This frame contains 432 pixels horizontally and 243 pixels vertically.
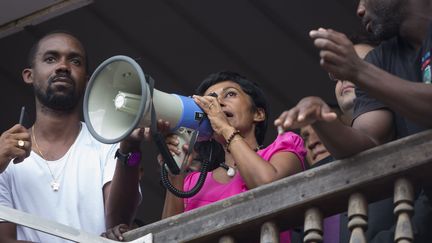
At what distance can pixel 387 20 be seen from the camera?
6.59 meters

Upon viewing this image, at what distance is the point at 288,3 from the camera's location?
8.51 m

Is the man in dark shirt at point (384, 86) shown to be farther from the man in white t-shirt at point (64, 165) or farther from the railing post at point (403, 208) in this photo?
the man in white t-shirt at point (64, 165)

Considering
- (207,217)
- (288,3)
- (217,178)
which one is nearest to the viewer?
(207,217)

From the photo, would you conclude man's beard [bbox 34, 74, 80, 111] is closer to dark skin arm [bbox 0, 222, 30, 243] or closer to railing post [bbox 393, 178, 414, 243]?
dark skin arm [bbox 0, 222, 30, 243]

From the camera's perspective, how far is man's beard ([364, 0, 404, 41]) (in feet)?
21.6

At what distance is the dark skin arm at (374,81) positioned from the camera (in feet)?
18.9

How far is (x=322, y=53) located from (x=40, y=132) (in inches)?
82.1

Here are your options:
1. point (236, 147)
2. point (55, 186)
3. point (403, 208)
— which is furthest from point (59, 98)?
point (403, 208)

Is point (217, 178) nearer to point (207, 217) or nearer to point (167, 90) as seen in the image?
point (207, 217)

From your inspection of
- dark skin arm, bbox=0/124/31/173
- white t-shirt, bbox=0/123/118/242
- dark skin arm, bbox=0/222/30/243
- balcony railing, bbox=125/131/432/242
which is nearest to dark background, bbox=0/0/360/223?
white t-shirt, bbox=0/123/118/242

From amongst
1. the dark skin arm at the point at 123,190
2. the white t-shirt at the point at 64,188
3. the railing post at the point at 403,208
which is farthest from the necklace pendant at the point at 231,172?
the railing post at the point at 403,208

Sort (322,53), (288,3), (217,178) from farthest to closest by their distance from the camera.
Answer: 1. (288,3)
2. (217,178)
3. (322,53)

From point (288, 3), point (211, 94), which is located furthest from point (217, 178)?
point (288, 3)

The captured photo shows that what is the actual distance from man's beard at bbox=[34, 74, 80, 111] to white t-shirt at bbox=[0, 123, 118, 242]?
0.96ft
